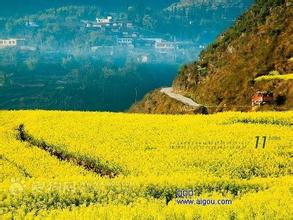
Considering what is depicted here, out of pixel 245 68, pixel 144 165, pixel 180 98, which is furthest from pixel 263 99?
pixel 180 98

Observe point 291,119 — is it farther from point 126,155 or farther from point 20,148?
point 20,148

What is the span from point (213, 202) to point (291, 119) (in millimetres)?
16161

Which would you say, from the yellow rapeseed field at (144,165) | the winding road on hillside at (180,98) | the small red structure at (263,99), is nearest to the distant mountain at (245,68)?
the small red structure at (263,99)

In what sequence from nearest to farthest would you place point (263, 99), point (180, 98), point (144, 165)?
point (144, 165) → point (263, 99) → point (180, 98)

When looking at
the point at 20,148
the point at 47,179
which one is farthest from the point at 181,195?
the point at 20,148

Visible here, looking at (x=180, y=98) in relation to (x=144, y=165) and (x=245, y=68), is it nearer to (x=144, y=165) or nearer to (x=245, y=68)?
(x=245, y=68)

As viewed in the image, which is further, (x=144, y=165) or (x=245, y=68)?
(x=245, y=68)

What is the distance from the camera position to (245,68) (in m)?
118

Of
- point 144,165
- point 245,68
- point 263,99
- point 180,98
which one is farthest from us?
point 180,98

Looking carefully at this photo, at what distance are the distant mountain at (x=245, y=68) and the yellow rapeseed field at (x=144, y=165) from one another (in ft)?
144

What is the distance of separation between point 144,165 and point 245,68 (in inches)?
3842

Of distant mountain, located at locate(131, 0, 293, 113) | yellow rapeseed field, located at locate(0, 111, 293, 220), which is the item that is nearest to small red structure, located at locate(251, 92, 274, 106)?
distant mountain, located at locate(131, 0, 293, 113)

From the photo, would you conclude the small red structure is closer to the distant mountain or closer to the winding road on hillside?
the distant mountain

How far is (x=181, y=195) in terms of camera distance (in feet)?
62.8
